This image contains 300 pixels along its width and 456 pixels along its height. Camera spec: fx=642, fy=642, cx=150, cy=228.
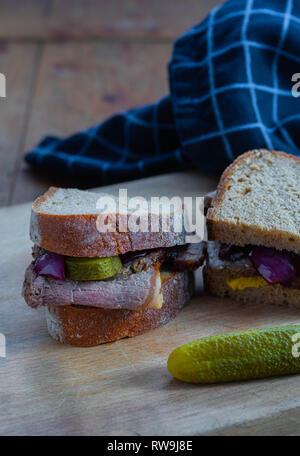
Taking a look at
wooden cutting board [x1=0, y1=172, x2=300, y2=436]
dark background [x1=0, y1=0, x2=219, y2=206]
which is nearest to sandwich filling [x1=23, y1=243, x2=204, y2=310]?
wooden cutting board [x1=0, y1=172, x2=300, y2=436]

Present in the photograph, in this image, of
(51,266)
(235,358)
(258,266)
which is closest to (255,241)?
(258,266)

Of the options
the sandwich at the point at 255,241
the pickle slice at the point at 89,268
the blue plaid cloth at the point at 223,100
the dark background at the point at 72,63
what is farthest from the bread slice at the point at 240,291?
the dark background at the point at 72,63

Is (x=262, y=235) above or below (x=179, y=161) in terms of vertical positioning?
below

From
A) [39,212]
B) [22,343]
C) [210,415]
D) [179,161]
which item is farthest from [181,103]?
[210,415]

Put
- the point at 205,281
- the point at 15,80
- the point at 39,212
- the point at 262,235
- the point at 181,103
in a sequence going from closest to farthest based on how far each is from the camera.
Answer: the point at 39,212 < the point at 262,235 < the point at 205,281 < the point at 181,103 < the point at 15,80

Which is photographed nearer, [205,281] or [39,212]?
[39,212]

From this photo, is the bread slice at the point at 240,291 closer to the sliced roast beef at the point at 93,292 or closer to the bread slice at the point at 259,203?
the bread slice at the point at 259,203
